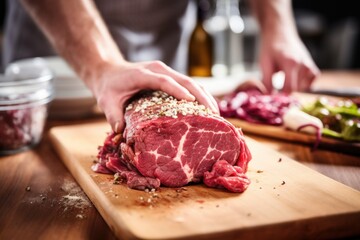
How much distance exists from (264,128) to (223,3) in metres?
1.85

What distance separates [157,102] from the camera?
188 centimetres

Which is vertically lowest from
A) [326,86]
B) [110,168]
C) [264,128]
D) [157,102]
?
[326,86]

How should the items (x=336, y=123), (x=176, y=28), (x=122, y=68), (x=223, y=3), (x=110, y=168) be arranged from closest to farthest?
1. (x=110, y=168)
2. (x=122, y=68)
3. (x=336, y=123)
4. (x=176, y=28)
5. (x=223, y=3)

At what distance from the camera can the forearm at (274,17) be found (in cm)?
314

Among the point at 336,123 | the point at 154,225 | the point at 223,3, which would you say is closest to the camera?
the point at 154,225

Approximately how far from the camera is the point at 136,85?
191 centimetres

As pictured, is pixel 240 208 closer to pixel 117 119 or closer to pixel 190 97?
pixel 190 97

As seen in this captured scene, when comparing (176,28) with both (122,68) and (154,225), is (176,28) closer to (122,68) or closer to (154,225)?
(122,68)

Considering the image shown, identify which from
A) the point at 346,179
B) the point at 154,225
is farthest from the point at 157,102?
the point at 346,179

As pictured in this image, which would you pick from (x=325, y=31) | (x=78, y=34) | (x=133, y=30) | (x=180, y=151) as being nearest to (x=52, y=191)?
(x=180, y=151)

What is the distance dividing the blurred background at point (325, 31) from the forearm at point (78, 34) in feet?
15.0

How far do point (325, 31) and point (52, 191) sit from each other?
7.01 m

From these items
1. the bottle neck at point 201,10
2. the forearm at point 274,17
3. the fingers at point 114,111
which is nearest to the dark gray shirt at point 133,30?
the bottle neck at point 201,10

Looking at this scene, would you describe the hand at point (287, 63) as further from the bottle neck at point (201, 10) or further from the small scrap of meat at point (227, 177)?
the small scrap of meat at point (227, 177)
